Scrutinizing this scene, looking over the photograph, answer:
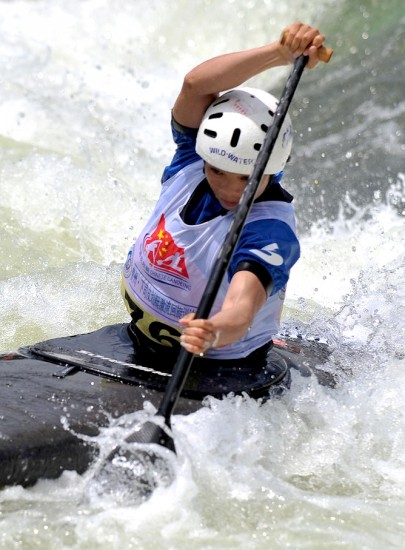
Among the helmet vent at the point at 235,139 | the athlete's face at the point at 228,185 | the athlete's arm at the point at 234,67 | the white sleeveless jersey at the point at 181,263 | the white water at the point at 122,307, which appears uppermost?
the athlete's arm at the point at 234,67

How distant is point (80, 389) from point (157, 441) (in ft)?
1.41

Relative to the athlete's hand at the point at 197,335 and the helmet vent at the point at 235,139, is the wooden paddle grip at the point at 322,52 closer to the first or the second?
the helmet vent at the point at 235,139

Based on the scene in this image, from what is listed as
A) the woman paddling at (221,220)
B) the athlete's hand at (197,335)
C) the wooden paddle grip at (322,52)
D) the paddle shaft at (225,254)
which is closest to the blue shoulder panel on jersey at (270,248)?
the woman paddling at (221,220)

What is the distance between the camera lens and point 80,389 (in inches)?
127

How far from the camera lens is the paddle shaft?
2.87 metres

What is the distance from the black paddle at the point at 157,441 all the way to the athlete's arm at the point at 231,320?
0.07 meters

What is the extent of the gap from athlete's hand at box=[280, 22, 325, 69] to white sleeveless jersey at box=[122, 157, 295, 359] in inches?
18.8

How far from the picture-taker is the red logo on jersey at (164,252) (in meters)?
3.30

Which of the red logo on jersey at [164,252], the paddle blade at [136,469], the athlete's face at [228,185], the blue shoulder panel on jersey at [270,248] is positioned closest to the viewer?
the paddle blade at [136,469]

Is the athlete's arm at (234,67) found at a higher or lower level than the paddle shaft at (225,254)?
higher

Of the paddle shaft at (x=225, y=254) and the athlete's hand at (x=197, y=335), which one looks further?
the paddle shaft at (x=225, y=254)

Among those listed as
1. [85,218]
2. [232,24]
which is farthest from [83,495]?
[232,24]

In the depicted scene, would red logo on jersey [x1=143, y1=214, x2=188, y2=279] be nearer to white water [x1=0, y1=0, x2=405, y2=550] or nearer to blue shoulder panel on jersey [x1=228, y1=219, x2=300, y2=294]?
blue shoulder panel on jersey [x1=228, y1=219, x2=300, y2=294]

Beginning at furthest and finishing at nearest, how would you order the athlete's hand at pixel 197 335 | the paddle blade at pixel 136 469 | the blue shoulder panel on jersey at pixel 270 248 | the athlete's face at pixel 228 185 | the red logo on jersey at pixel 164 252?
the red logo on jersey at pixel 164 252 → the athlete's face at pixel 228 185 → the blue shoulder panel on jersey at pixel 270 248 → the paddle blade at pixel 136 469 → the athlete's hand at pixel 197 335
